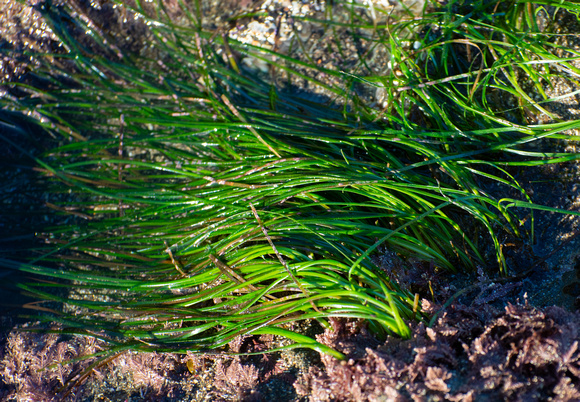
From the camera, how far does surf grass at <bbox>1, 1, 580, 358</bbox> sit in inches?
73.3

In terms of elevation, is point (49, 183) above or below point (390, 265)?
above

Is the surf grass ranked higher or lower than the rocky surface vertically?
higher

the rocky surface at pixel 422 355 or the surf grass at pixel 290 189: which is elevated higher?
the surf grass at pixel 290 189

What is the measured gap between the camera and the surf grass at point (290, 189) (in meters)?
1.86

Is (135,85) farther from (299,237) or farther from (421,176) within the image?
(421,176)

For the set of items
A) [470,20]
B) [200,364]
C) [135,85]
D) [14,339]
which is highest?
[135,85]

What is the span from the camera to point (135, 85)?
2.82 metres

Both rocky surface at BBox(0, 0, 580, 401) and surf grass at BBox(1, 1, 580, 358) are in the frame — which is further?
surf grass at BBox(1, 1, 580, 358)

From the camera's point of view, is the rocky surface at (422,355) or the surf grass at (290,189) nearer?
the rocky surface at (422,355)

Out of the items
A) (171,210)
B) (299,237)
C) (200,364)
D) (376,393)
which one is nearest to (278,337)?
(200,364)

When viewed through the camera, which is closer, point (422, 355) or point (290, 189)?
point (422, 355)

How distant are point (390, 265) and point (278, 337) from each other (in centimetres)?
73

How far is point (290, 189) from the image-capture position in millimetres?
2000

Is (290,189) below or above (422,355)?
above
